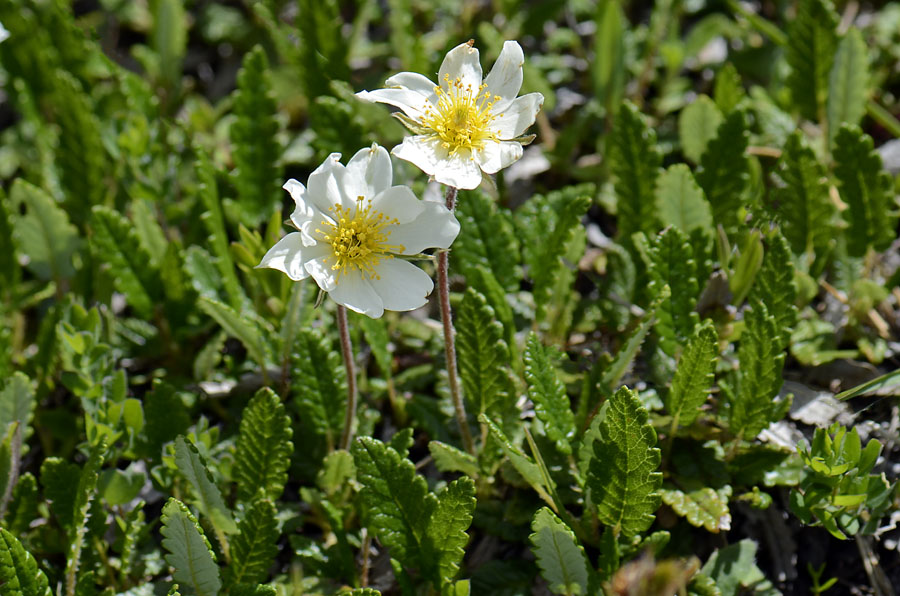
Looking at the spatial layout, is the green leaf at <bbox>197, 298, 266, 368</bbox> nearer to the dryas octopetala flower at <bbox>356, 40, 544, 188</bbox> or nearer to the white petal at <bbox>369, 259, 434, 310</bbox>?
the white petal at <bbox>369, 259, 434, 310</bbox>

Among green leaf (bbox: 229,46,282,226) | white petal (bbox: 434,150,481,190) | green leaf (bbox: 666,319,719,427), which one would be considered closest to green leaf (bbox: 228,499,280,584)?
white petal (bbox: 434,150,481,190)

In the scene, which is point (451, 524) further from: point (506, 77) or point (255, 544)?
point (506, 77)

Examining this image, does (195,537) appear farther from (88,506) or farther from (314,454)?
(314,454)

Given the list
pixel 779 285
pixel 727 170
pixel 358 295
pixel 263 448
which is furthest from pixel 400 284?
pixel 727 170

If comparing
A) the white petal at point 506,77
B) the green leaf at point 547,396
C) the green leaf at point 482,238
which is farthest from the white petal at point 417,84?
the green leaf at point 547,396

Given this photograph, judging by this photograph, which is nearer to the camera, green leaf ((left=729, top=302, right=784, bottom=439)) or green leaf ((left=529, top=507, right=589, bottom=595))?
green leaf ((left=529, top=507, right=589, bottom=595))

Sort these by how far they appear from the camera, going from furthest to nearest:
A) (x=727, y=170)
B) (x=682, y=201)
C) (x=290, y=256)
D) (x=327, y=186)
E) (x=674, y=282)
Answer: (x=727, y=170) → (x=682, y=201) → (x=674, y=282) → (x=327, y=186) → (x=290, y=256)
